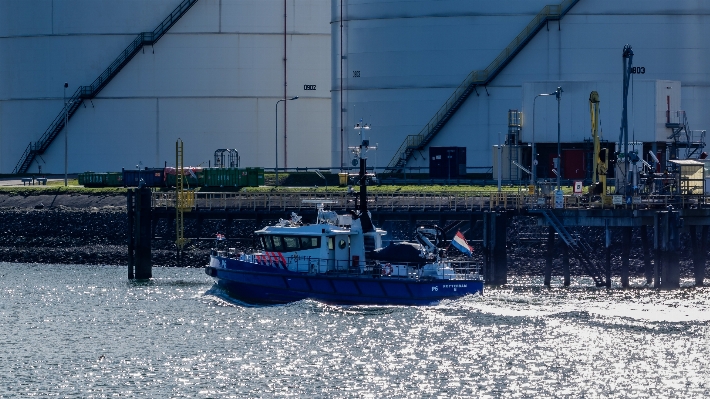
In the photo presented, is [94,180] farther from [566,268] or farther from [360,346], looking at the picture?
[360,346]

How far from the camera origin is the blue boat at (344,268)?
198 feet

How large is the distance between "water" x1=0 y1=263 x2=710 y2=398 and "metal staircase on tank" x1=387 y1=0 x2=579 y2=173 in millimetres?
29894

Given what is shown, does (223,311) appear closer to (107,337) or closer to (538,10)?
(107,337)

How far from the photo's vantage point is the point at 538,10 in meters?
94.9

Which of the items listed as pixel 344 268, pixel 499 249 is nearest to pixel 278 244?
pixel 344 268

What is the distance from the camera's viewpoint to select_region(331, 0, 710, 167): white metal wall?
9412cm

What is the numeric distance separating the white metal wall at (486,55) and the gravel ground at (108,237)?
1472cm

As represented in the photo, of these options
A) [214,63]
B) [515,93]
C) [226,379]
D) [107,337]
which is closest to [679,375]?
[226,379]

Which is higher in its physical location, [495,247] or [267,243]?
[267,243]

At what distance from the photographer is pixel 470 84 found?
95312 millimetres

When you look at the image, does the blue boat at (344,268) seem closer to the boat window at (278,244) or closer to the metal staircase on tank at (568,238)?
the boat window at (278,244)

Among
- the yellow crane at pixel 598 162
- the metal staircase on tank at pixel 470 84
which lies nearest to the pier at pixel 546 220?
the yellow crane at pixel 598 162

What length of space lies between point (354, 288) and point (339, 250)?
98.2 inches

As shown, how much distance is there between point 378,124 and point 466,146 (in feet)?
19.5
